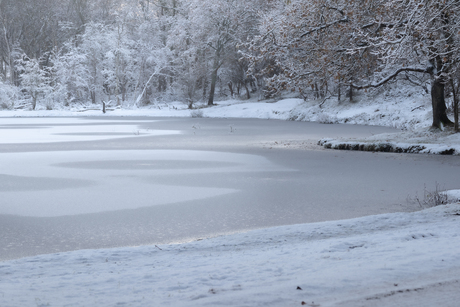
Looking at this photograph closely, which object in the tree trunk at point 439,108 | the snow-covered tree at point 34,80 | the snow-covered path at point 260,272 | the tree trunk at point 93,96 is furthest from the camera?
the tree trunk at point 93,96

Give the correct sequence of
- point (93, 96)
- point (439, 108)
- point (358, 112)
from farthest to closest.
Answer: point (93, 96) < point (358, 112) < point (439, 108)

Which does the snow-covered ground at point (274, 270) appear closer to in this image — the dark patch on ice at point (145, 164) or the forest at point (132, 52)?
the dark patch on ice at point (145, 164)

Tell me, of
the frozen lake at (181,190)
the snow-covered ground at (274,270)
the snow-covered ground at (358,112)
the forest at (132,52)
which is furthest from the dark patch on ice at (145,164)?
the forest at (132,52)

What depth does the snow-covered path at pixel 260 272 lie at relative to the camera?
10.7ft

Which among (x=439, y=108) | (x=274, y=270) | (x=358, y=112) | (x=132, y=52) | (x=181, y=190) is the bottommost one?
(x=181, y=190)

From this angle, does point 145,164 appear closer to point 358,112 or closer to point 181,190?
point 181,190

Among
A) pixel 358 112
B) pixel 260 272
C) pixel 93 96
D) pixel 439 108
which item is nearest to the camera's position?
pixel 260 272

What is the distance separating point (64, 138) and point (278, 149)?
378 inches

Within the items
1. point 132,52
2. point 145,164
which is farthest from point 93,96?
point 145,164

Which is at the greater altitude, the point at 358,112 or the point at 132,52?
the point at 132,52

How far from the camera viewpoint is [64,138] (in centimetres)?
2114

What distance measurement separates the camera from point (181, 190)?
371 inches

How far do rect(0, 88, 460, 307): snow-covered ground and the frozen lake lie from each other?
116 cm

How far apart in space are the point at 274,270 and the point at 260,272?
0.12m
